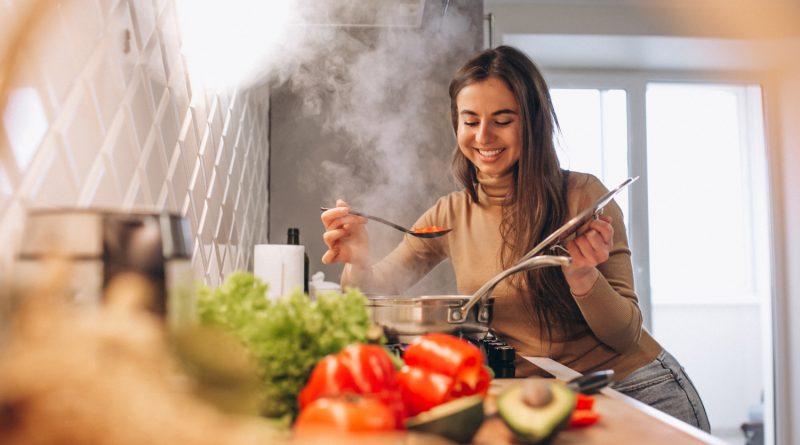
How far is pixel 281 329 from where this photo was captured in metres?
0.74

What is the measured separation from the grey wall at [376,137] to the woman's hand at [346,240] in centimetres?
69

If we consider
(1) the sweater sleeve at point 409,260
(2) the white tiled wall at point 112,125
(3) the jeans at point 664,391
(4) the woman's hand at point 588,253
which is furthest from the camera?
(1) the sweater sleeve at point 409,260

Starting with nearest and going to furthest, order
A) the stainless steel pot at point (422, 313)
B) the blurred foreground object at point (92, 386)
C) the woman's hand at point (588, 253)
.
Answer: the blurred foreground object at point (92, 386), the stainless steel pot at point (422, 313), the woman's hand at point (588, 253)

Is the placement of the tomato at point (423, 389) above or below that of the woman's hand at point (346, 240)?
below

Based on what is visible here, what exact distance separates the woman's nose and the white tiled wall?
27.0 inches

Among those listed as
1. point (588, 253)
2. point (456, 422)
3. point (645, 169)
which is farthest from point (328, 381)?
point (645, 169)

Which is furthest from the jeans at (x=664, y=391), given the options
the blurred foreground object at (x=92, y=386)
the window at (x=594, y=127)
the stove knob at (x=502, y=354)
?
the window at (x=594, y=127)

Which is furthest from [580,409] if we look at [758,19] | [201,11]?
[758,19]

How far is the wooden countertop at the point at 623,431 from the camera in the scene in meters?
0.75

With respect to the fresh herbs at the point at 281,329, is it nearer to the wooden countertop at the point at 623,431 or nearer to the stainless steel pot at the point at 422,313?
the wooden countertop at the point at 623,431

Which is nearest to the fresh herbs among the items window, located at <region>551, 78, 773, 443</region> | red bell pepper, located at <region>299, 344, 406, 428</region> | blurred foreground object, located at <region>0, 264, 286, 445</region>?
red bell pepper, located at <region>299, 344, 406, 428</region>

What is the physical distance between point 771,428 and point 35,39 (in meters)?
4.35

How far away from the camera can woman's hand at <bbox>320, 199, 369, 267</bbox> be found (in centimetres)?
174

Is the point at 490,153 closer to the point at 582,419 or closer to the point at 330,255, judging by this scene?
the point at 330,255
